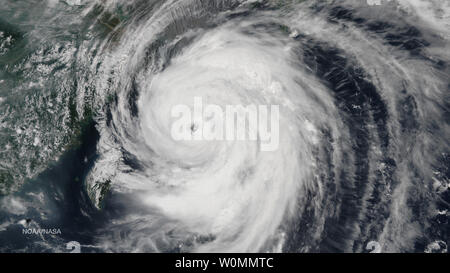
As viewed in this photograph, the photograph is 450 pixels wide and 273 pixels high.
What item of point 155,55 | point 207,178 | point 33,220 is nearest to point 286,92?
point 207,178

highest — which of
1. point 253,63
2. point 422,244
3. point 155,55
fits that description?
point 155,55

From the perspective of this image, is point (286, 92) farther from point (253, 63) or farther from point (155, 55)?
point (155, 55)

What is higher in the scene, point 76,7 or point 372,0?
point 76,7

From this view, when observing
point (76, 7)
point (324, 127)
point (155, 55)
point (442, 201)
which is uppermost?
point (76, 7)

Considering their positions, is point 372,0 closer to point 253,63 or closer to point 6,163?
point 253,63
